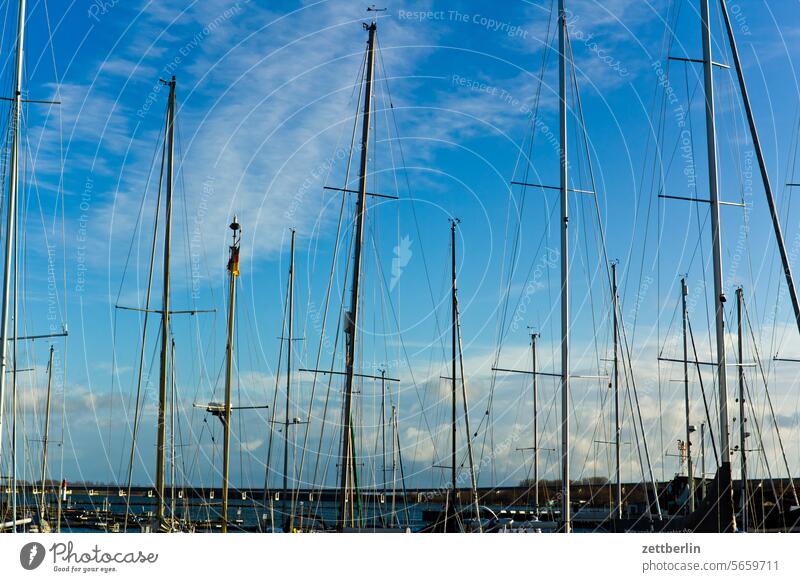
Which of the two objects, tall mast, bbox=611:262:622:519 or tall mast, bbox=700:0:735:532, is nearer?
tall mast, bbox=700:0:735:532

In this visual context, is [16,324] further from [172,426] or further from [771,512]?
[771,512]

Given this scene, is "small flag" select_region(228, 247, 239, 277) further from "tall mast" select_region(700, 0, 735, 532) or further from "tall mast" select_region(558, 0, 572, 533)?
"tall mast" select_region(700, 0, 735, 532)

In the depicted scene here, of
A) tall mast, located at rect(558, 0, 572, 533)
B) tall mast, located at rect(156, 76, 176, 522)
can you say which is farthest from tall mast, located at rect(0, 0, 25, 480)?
tall mast, located at rect(558, 0, 572, 533)

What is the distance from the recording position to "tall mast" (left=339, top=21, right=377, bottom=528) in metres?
28.0

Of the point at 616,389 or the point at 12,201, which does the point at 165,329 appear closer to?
the point at 12,201

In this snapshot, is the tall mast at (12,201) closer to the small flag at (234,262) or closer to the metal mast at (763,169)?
the small flag at (234,262)
